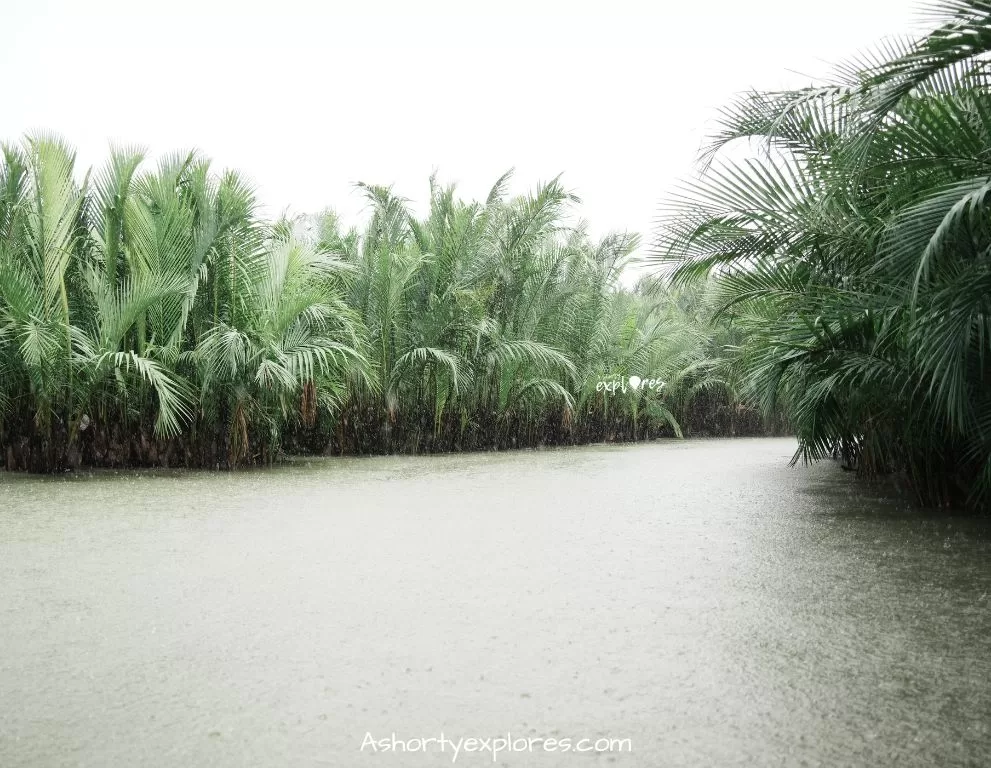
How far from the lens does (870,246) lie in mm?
3744

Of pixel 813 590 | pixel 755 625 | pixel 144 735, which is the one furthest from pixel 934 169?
pixel 144 735

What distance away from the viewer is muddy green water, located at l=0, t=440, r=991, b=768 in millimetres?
1505

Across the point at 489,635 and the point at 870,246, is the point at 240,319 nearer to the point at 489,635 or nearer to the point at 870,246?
the point at 870,246

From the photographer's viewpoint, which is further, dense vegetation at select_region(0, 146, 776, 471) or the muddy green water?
dense vegetation at select_region(0, 146, 776, 471)

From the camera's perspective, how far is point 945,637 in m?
2.10

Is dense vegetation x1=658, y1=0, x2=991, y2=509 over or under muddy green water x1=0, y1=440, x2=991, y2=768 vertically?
over

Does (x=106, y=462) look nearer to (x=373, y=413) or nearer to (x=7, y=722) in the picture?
(x=373, y=413)

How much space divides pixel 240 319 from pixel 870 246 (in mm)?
4805

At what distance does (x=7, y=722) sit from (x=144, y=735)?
0.97ft

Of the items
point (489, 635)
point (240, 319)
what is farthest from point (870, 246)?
point (240, 319)

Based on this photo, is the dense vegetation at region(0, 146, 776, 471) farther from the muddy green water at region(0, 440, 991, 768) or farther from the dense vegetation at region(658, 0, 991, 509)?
the muddy green water at region(0, 440, 991, 768)

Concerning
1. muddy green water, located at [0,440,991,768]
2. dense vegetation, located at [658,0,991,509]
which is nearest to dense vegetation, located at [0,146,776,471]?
dense vegetation, located at [658,0,991,509]

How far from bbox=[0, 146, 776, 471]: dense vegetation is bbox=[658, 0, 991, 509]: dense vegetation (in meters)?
0.75

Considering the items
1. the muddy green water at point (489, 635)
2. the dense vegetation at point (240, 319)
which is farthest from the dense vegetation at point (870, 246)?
the dense vegetation at point (240, 319)
